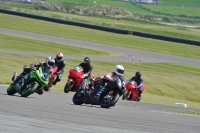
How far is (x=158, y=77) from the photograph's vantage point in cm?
3766

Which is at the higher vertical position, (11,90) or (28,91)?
(28,91)

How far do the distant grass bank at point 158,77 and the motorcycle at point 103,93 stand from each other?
9.47 m

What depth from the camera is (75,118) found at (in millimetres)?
11703

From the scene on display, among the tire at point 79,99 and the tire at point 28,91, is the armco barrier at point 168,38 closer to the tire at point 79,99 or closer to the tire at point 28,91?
the tire at point 79,99

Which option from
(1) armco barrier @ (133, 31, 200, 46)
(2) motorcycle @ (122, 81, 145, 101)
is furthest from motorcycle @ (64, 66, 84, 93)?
(1) armco barrier @ (133, 31, 200, 46)

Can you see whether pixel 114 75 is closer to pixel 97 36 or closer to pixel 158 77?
pixel 158 77

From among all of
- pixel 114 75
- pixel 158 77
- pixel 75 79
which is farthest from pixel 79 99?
pixel 158 77

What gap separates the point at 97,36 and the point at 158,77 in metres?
23.3

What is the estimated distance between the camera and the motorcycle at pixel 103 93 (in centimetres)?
1582

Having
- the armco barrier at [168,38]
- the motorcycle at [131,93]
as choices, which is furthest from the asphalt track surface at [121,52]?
the motorcycle at [131,93]

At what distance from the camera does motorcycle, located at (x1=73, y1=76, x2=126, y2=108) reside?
15.8 meters

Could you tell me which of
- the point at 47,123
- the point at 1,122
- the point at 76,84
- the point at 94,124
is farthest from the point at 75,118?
the point at 76,84

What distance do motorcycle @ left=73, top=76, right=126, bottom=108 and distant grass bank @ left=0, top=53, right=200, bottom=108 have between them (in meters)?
9.47

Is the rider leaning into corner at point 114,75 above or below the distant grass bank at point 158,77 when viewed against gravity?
above
